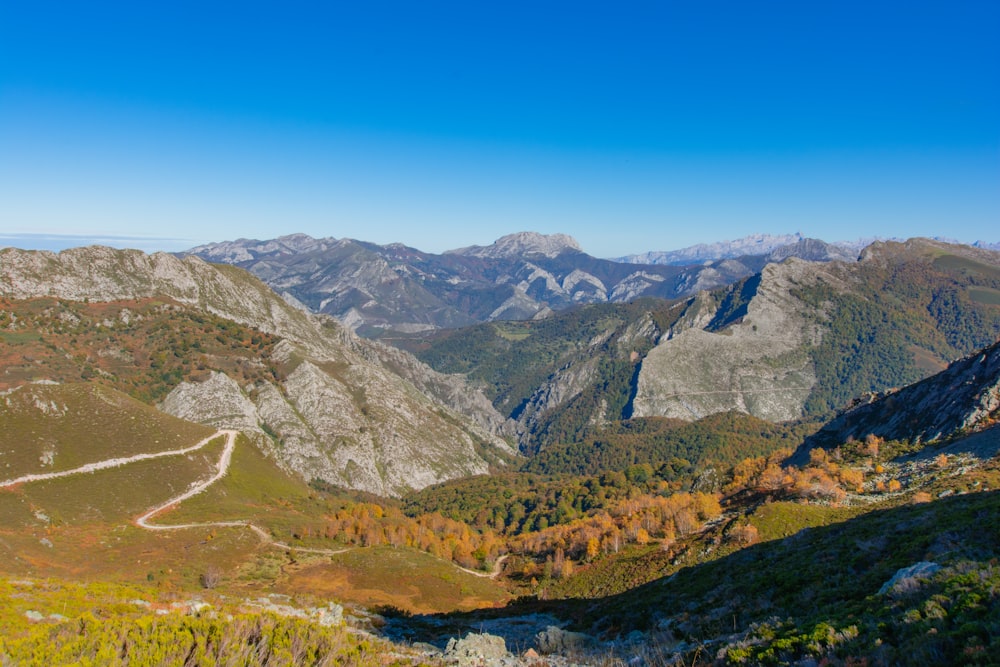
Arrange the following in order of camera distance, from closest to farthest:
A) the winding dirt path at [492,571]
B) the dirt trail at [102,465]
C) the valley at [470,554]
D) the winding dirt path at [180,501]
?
the valley at [470,554] → the winding dirt path at [180,501] → the dirt trail at [102,465] → the winding dirt path at [492,571]

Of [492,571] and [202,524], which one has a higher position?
[202,524]

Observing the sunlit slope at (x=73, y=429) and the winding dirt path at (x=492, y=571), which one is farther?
the sunlit slope at (x=73, y=429)

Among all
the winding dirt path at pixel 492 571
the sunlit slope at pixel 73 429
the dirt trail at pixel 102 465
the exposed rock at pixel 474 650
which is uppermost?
the exposed rock at pixel 474 650

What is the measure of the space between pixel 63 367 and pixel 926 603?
21260 centimetres

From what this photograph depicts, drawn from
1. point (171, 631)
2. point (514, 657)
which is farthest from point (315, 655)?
point (514, 657)

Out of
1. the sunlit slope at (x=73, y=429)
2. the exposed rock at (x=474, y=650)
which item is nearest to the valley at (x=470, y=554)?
the exposed rock at (x=474, y=650)

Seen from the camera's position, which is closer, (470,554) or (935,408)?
(935,408)

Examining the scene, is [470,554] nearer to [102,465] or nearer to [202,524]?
[202,524]

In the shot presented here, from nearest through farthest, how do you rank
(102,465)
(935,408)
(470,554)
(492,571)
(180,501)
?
1. (935,408)
2. (492,571)
3. (180,501)
4. (102,465)
5. (470,554)

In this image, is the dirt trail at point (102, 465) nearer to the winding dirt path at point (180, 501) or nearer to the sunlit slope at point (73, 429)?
the winding dirt path at point (180, 501)

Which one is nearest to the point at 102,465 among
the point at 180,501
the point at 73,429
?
the point at 73,429

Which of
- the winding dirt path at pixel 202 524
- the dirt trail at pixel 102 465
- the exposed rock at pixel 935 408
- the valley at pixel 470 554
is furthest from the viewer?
the dirt trail at pixel 102 465

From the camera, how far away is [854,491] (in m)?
71.1

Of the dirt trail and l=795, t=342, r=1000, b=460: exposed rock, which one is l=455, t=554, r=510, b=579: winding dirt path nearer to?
the dirt trail
